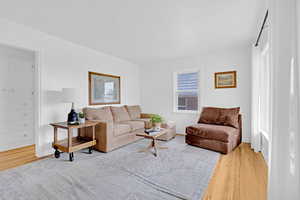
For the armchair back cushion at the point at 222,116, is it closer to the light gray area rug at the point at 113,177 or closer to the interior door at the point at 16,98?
the light gray area rug at the point at 113,177

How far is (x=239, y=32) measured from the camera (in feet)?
9.55

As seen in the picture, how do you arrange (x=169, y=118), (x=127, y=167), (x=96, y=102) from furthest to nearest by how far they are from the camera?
(x=169, y=118), (x=96, y=102), (x=127, y=167)

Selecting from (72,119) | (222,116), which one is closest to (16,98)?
(72,119)

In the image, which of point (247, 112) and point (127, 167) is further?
point (247, 112)

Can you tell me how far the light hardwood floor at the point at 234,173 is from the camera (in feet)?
5.72

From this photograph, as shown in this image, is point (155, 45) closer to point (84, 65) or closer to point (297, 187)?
point (84, 65)

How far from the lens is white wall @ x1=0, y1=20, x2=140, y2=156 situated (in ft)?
8.58

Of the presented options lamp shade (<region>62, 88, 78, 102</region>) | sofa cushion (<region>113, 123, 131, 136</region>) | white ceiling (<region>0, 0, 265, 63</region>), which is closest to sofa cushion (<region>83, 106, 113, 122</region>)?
sofa cushion (<region>113, 123, 131, 136</region>)

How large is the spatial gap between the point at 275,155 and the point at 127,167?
198 centimetres

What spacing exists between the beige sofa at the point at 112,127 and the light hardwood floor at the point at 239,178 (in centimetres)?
205

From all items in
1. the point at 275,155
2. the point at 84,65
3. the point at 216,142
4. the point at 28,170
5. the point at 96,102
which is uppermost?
the point at 84,65

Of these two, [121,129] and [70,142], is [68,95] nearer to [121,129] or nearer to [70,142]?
[70,142]

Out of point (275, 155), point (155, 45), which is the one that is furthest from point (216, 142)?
point (155, 45)

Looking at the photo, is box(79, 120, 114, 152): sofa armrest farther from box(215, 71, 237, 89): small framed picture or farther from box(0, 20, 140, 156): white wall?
box(215, 71, 237, 89): small framed picture
